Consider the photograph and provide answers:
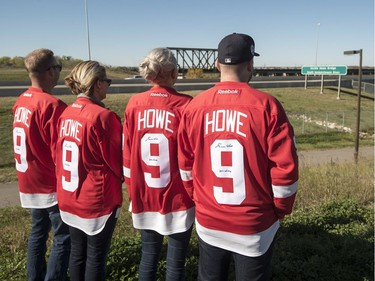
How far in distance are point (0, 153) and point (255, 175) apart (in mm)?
15378

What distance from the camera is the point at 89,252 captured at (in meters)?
3.03

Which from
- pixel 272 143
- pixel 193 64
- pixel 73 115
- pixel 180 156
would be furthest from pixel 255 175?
pixel 193 64

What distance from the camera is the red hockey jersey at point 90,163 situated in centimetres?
289

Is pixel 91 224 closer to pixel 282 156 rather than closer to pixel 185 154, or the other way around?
pixel 185 154

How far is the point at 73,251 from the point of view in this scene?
3.12m

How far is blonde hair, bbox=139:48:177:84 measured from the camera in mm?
2928

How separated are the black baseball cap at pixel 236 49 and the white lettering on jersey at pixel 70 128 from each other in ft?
4.01

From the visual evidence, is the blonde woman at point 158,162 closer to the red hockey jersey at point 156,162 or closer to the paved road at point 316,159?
the red hockey jersey at point 156,162

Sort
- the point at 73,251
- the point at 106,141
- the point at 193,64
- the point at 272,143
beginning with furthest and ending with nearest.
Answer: the point at 193,64 < the point at 73,251 < the point at 106,141 < the point at 272,143

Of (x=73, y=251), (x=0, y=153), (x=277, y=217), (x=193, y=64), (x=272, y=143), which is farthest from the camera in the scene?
(x=193, y=64)

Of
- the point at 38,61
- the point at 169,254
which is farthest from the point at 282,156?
the point at 38,61

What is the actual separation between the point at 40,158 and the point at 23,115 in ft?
1.33

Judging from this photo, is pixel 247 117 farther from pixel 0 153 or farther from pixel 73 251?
pixel 0 153

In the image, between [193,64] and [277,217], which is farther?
[193,64]
